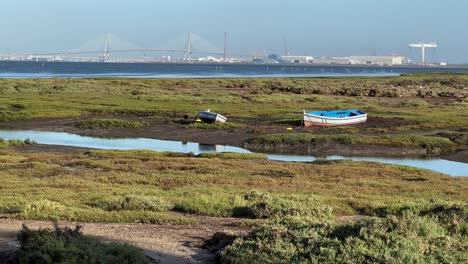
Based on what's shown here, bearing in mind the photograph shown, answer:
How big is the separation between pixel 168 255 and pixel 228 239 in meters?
1.39

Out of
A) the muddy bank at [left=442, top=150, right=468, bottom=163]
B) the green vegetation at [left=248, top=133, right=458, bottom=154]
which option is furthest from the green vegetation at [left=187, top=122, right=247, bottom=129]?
the muddy bank at [left=442, top=150, right=468, bottom=163]

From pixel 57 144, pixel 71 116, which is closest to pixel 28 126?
pixel 71 116

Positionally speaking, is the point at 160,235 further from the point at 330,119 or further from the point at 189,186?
the point at 330,119

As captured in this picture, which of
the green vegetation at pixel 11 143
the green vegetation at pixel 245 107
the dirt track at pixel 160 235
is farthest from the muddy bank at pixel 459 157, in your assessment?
the dirt track at pixel 160 235

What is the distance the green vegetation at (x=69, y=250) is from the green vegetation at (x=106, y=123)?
4130 cm

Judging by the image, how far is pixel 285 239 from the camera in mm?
11297

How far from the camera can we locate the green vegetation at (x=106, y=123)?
52156mm

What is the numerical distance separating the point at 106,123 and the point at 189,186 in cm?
3227

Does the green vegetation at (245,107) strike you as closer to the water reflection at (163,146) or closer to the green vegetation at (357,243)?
the water reflection at (163,146)

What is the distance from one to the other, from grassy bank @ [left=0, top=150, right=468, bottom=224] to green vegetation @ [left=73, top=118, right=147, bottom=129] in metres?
17.6

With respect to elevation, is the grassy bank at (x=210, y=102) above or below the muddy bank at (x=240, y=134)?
above

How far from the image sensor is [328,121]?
53312 millimetres

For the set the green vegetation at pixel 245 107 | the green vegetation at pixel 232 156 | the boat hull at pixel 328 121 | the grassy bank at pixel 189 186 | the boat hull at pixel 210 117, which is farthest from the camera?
the boat hull at pixel 328 121

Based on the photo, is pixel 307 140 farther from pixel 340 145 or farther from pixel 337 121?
pixel 337 121
